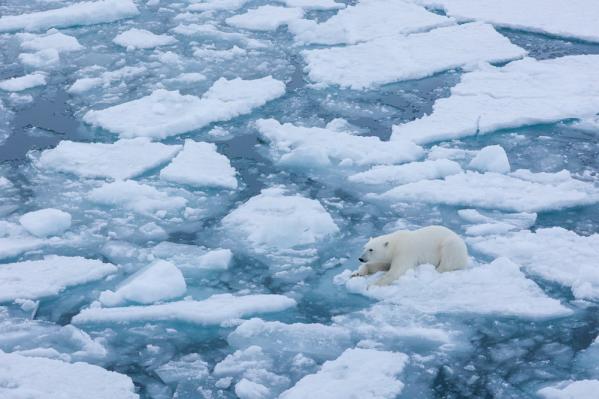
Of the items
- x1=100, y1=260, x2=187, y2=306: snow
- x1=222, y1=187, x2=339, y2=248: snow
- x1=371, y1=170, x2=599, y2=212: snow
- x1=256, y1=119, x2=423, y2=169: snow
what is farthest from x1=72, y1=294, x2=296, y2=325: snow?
x1=256, y1=119, x2=423, y2=169: snow

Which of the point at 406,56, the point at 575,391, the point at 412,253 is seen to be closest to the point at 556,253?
the point at 412,253

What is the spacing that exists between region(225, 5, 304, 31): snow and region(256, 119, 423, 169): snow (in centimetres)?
288

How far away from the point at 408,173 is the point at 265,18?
4225mm

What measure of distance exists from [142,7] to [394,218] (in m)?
6.14

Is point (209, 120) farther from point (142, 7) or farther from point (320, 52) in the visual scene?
point (142, 7)

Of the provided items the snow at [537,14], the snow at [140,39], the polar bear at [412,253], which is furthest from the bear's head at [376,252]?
the snow at [537,14]

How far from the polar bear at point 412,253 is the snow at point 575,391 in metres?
1.09

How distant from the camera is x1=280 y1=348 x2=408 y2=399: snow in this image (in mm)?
3857

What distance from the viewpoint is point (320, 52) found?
28.4 feet

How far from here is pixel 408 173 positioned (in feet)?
20.3

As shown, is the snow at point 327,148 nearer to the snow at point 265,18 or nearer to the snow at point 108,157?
the snow at point 108,157

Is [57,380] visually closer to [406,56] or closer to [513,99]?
[513,99]

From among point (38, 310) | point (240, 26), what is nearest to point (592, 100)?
point (240, 26)

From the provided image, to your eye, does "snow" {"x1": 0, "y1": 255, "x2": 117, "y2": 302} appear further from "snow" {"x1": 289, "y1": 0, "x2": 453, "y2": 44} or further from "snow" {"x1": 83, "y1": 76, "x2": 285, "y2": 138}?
"snow" {"x1": 289, "y1": 0, "x2": 453, "y2": 44}
